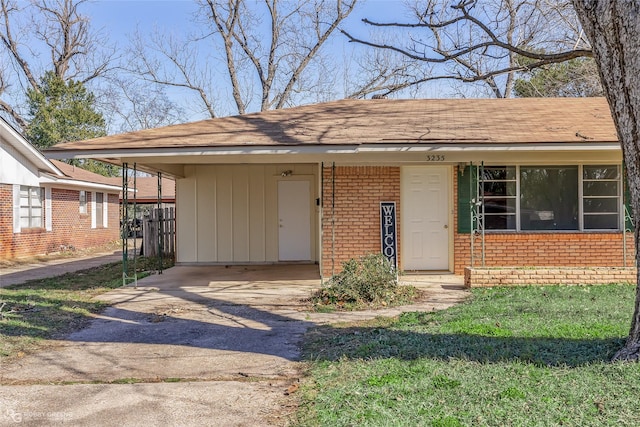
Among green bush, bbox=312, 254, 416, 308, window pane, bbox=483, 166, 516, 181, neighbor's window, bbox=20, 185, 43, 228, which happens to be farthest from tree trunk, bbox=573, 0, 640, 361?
neighbor's window, bbox=20, 185, 43, 228

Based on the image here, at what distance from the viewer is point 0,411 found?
4.05 metres

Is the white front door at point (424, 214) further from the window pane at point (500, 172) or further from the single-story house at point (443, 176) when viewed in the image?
the window pane at point (500, 172)

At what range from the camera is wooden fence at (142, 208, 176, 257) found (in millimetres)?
15852

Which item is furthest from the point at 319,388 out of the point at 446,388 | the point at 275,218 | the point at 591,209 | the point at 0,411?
the point at 275,218

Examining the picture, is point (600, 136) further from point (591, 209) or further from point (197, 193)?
point (197, 193)

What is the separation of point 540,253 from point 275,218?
6.65 meters

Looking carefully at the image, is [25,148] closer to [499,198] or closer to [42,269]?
[42,269]

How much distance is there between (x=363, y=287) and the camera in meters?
8.27

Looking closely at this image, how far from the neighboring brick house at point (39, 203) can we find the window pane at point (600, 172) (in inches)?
590

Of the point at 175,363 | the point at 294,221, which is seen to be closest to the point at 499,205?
the point at 294,221

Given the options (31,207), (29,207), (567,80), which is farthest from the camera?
(567,80)

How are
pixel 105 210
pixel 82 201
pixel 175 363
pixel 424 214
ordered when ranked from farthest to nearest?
pixel 105 210
pixel 82 201
pixel 424 214
pixel 175 363

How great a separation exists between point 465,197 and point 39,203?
15231 mm

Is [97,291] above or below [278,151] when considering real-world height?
below
